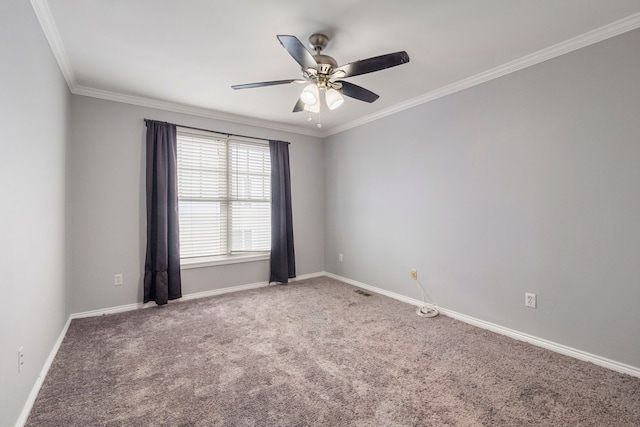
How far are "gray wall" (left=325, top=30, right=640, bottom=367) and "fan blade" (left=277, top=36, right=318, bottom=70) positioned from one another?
1893mm

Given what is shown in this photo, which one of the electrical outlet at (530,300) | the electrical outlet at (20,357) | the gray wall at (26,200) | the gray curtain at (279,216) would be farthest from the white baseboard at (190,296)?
the electrical outlet at (530,300)

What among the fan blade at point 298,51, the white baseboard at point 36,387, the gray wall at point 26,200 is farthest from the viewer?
the fan blade at point 298,51

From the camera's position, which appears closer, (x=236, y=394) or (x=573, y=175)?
(x=236, y=394)

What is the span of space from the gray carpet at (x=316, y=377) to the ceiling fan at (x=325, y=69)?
2.11m

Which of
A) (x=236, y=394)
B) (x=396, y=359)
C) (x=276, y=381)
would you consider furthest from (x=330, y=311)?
(x=236, y=394)

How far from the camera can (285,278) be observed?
4406 millimetres

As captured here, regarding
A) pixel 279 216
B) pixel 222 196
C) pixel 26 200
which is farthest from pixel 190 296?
pixel 26 200

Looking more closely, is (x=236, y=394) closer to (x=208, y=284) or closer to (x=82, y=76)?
(x=208, y=284)

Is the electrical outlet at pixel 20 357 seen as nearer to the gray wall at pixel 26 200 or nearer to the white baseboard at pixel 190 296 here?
the gray wall at pixel 26 200

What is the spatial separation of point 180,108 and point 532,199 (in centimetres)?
406

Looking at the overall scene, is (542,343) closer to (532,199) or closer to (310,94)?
(532,199)

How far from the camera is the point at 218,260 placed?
13.0 feet

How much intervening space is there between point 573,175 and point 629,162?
0.31 m

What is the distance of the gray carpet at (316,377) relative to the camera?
164cm
